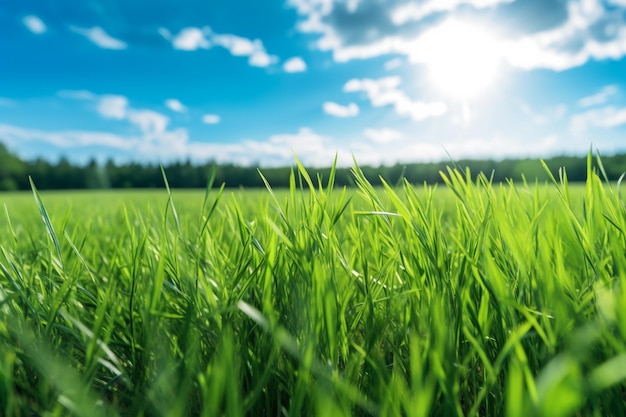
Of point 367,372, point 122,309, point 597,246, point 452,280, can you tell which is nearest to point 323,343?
point 367,372

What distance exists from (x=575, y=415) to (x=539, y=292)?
0.12 metres

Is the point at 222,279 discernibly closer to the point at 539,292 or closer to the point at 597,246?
the point at 539,292

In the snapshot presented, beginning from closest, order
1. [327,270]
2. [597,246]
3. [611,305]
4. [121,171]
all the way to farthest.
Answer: [611,305], [327,270], [597,246], [121,171]

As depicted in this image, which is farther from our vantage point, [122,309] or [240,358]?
[122,309]

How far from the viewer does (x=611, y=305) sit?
290 millimetres

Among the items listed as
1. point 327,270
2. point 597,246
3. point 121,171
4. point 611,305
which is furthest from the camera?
point 121,171

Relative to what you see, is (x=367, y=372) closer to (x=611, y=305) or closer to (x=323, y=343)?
(x=323, y=343)

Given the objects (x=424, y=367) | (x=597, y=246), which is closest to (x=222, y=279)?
(x=424, y=367)

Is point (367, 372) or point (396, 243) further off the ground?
point (396, 243)

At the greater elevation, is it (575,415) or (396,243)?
(396,243)

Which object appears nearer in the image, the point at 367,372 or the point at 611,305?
the point at 611,305

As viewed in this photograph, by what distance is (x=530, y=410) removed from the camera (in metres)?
0.30

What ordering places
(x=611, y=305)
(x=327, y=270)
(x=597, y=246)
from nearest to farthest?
(x=611, y=305) → (x=327, y=270) → (x=597, y=246)

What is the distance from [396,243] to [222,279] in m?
0.25
